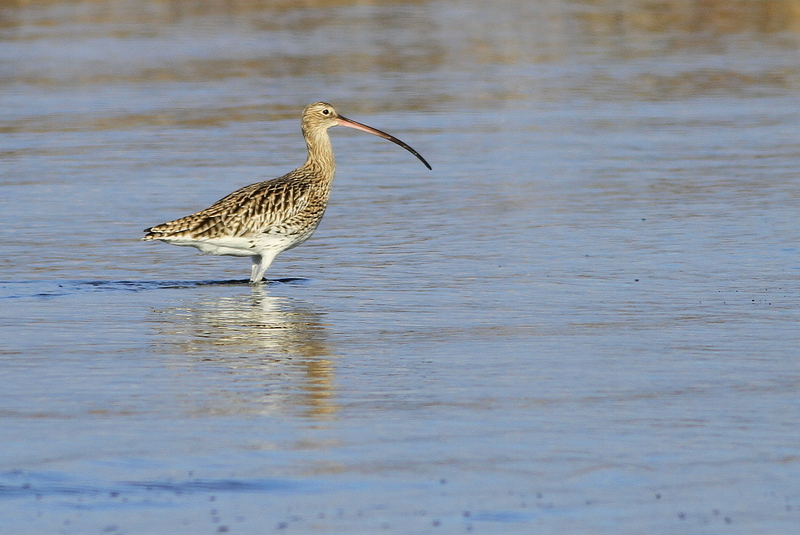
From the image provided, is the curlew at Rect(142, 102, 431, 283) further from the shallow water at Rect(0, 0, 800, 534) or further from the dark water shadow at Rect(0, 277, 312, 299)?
the shallow water at Rect(0, 0, 800, 534)

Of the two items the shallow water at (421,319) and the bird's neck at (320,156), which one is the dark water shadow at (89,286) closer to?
the shallow water at (421,319)

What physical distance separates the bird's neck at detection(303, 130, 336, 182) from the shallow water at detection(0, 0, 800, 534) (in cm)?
69

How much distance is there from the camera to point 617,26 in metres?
34.9

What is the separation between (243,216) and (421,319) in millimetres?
2160

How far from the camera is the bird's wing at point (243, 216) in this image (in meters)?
11.2

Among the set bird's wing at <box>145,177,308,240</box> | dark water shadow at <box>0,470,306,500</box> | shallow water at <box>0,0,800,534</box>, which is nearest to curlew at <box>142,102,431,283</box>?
bird's wing at <box>145,177,308,240</box>

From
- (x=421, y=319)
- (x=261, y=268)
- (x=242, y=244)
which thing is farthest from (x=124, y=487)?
(x=261, y=268)

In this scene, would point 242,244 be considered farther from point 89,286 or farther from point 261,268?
point 89,286

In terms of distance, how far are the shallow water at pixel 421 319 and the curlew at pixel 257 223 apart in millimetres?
352

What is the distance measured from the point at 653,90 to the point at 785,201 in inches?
371

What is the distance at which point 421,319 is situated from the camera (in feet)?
31.7

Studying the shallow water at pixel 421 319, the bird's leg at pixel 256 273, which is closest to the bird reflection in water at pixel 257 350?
the shallow water at pixel 421 319

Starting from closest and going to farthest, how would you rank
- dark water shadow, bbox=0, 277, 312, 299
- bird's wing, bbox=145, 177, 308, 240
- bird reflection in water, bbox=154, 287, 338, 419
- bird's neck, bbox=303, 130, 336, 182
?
bird reflection in water, bbox=154, 287, 338, 419 < dark water shadow, bbox=0, 277, 312, 299 < bird's wing, bbox=145, 177, 308, 240 < bird's neck, bbox=303, 130, 336, 182

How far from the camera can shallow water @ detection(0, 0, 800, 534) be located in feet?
20.4
